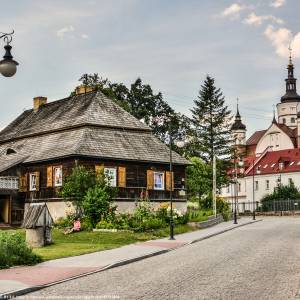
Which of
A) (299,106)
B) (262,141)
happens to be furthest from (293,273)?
(299,106)

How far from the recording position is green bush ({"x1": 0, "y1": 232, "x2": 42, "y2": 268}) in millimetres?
16594

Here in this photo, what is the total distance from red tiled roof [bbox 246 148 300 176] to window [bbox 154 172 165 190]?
2115 inches

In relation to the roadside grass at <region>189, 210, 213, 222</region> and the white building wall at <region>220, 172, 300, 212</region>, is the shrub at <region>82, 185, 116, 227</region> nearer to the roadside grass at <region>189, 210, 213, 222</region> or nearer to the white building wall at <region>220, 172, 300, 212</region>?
the roadside grass at <region>189, 210, 213, 222</region>

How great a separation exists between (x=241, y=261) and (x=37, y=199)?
25343 millimetres

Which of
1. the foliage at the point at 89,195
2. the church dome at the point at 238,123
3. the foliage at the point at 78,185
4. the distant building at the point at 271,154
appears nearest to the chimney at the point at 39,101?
the foliage at the point at 89,195

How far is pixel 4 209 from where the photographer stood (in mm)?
41906

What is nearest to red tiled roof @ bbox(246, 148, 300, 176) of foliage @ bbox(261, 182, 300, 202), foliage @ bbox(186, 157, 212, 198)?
foliage @ bbox(261, 182, 300, 202)

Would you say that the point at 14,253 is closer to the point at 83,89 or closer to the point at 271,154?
the point at 83,89

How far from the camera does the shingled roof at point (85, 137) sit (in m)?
39.8

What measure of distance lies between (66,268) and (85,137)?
23987 mm

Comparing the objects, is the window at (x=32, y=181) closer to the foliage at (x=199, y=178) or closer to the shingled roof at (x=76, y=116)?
the shingled roof at (x=76, y=116)

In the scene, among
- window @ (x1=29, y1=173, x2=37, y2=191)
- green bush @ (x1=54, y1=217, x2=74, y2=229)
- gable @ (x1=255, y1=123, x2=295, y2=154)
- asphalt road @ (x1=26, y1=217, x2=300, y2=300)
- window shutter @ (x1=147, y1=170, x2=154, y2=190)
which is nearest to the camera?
asphalt road @ (x1=26, y1=217, x2=300, y2=300)

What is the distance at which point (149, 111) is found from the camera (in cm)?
6931

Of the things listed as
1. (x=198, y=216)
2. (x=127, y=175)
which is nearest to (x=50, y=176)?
(x=127, y=175)
